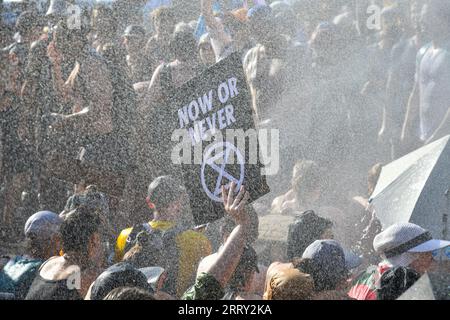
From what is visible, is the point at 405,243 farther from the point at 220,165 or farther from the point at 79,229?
the point at 79,229

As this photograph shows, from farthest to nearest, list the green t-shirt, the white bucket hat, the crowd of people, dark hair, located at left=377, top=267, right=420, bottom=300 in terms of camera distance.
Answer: the crowd of people
the white bucket hat
the green t-shirt
dark hair, located at left=377, top=267, right=420, bottom=300

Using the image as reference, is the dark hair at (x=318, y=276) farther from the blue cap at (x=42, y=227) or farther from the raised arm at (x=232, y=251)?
the blue cap at (x=42, y=227)

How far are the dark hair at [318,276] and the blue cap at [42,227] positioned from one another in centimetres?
163

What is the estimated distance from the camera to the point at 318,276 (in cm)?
407

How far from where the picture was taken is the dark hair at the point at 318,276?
4043mm

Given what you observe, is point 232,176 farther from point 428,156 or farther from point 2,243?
point 2,243

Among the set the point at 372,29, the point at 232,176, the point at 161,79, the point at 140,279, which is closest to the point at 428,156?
the point at 232,176

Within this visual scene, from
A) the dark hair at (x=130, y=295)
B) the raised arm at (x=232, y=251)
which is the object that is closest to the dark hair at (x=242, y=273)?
the raised arm at (x=232, y=251)

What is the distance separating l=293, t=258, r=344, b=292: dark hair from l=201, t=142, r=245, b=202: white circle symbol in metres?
0.50

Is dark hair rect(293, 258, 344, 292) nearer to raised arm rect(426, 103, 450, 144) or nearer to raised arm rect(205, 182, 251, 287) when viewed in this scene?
raised arm rect(205, 182, 251, 287)

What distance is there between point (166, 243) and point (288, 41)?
3.12 meters

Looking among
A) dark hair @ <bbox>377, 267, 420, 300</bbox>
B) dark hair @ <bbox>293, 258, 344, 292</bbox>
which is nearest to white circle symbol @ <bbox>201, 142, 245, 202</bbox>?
dark hair @ <bbox>293, 258, 344, 292</bbox>

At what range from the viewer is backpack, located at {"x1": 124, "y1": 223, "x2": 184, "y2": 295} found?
484 cm

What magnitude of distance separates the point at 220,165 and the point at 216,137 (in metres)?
0.14
